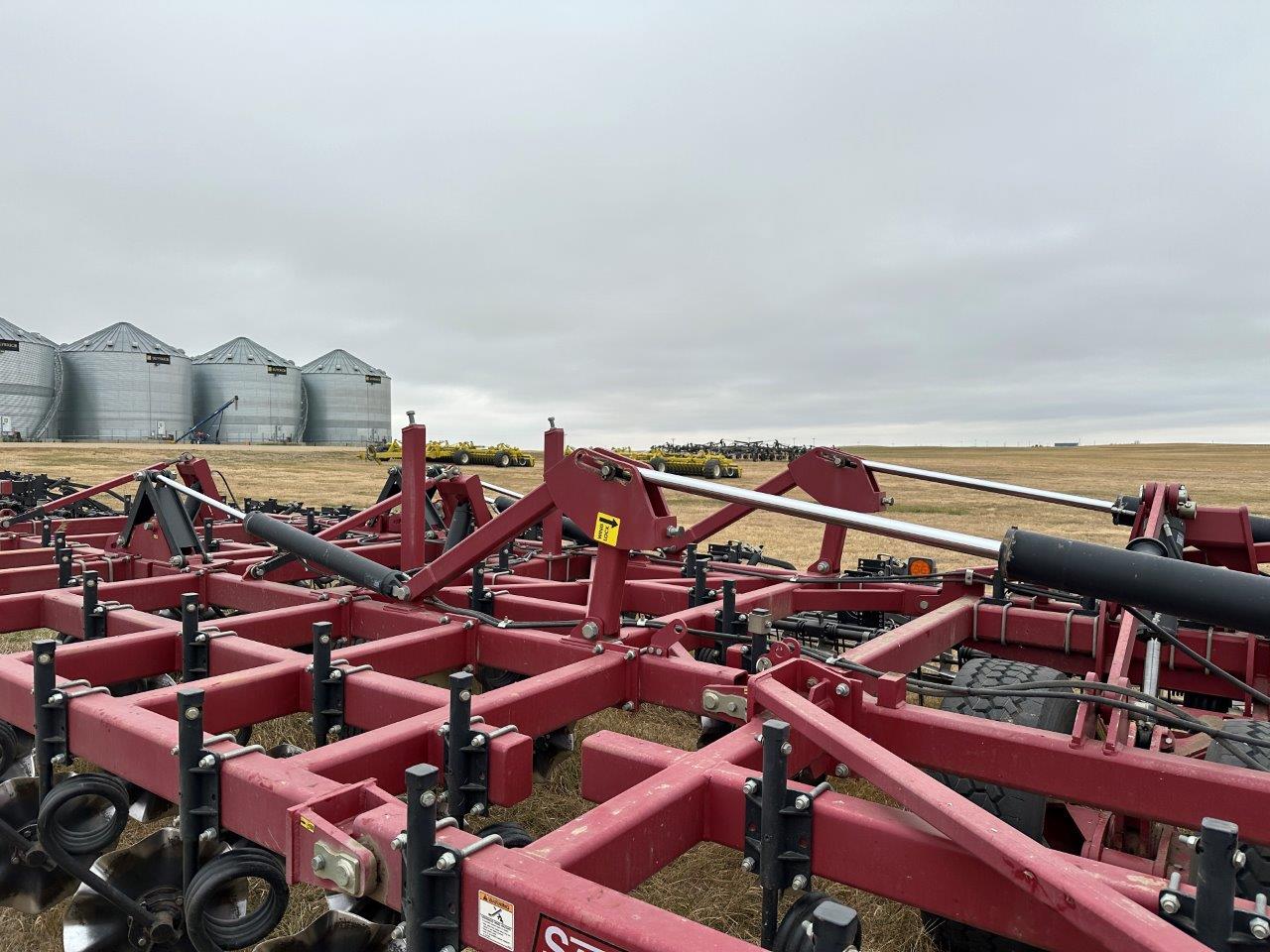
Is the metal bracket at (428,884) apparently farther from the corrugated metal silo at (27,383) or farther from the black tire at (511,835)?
the corrugated metal silo at (27,383)

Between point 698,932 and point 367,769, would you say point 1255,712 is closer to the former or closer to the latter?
point 698,932

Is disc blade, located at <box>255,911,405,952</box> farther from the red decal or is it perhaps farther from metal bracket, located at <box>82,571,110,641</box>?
metal bracket, located at <box>82,571,110,641</box>

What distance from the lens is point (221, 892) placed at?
2.18 metres

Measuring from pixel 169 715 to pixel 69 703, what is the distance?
0.31 m

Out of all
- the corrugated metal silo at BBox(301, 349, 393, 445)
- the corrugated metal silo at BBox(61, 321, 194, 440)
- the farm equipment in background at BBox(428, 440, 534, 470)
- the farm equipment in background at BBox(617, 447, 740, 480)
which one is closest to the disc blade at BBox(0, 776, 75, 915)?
the farm equipment in background at BBox(617, 447, 740, 480)

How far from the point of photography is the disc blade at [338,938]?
194 centimetres

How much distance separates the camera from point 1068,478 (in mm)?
36625

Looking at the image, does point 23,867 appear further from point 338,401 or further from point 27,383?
point 338,401

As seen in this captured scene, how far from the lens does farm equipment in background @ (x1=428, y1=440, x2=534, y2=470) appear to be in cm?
4209

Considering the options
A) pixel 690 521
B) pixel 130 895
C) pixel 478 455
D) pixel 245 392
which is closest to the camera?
pixel 130 895

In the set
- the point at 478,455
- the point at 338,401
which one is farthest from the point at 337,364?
the point at 478,455

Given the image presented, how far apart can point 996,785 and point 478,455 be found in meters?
41.4

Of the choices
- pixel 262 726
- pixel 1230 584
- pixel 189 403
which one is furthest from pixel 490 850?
pixel 189 403

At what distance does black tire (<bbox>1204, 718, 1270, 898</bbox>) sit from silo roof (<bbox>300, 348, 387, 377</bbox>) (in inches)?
2587
